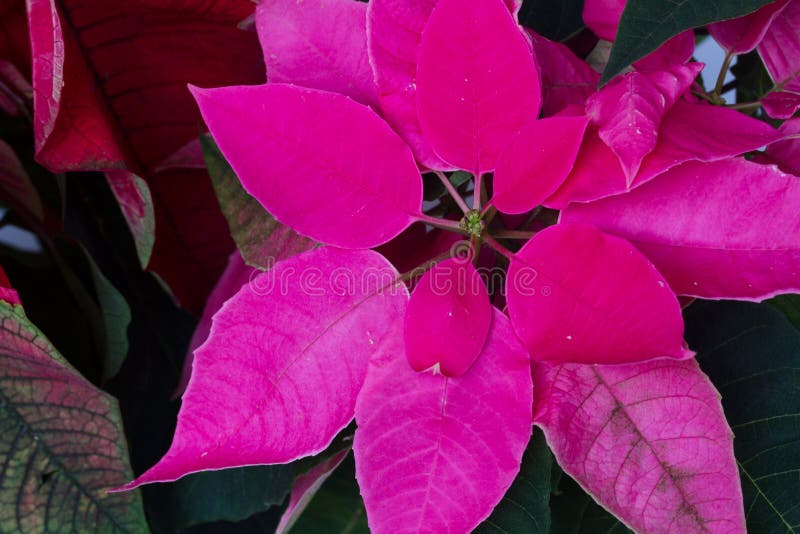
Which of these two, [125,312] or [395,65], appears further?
[125,312]

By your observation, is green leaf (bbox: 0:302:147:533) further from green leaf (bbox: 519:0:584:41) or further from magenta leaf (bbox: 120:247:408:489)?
green leaf (bbox: 519:0:584:41)

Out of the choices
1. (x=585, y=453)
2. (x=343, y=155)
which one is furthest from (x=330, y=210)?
(x=585, y=453)

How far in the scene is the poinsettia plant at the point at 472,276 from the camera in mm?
283

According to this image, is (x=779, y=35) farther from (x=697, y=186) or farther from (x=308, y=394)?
(x=308, y=394)

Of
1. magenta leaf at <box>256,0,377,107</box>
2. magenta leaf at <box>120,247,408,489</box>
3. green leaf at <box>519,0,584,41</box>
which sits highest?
magenta leaf at <box>256,0,377,107</box>

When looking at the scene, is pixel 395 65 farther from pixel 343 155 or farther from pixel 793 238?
pixel 793 238

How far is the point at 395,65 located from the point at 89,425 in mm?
206

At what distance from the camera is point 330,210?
0.30 m

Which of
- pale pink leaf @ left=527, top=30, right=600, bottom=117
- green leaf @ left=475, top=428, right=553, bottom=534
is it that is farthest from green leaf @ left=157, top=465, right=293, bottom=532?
pale pink leaf @ left=527, top=30, right=600, bottom=117

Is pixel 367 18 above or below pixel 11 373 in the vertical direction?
above

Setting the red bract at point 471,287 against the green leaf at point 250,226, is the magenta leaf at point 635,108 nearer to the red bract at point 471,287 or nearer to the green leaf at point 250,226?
the red bract at point 471,287

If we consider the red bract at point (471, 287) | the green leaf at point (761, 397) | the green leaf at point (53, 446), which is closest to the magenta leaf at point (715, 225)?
the red bract at point (471, 287)

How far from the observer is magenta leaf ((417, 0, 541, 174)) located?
28 cm

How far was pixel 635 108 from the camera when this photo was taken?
281 millimetres
